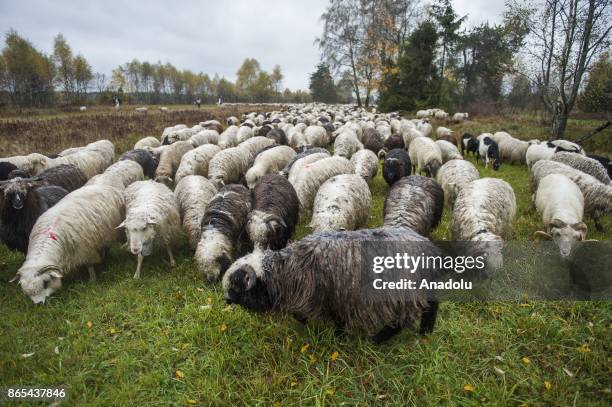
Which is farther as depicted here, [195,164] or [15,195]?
[195,164]

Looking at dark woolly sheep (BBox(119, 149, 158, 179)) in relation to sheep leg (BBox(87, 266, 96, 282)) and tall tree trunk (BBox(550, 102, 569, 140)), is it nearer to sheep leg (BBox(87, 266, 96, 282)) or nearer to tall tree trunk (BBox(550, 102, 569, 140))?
sheep leg (BBox(87, 266, 96, 282))

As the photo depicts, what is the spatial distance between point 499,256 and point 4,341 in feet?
20.4

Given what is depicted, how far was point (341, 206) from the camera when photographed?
4.96 metres

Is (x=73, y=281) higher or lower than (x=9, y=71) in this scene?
lower


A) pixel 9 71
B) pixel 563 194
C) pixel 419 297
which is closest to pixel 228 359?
pixel 419 297

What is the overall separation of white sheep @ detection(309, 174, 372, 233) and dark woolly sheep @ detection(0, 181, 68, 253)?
4848 mm

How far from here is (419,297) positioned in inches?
116

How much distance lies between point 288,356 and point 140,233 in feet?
10.3

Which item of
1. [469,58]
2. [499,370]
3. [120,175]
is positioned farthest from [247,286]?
[469,58]

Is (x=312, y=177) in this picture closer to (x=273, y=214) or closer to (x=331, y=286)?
(x=273, y=214)

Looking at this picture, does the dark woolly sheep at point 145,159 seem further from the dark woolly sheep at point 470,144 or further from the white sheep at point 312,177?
the dark woolly sheep at point 470,144

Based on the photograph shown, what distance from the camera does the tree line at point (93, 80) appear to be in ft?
120

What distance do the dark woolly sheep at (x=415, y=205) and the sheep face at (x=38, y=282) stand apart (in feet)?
16.3

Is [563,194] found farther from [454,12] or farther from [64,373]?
[454,12]
